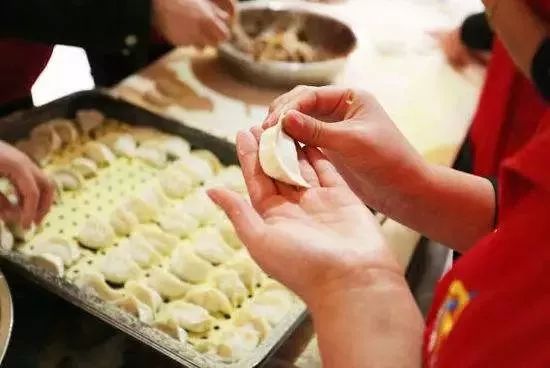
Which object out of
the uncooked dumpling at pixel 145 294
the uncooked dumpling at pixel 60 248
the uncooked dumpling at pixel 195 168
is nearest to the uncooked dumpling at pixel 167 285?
the uncooked dumpling at pixel 145 294

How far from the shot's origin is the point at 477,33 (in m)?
1.55

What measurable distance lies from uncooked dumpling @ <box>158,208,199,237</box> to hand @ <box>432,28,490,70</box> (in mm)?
769

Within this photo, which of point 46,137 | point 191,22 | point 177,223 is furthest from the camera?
point 191,22

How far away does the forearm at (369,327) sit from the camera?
58cm

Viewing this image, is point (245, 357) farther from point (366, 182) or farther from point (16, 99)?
point (16, 99)

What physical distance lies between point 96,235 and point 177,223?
4.9 inches

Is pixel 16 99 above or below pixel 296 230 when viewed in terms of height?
below

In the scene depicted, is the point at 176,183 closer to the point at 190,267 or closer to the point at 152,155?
the point at 152,155

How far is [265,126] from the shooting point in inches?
31.0

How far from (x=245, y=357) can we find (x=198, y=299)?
17 cm

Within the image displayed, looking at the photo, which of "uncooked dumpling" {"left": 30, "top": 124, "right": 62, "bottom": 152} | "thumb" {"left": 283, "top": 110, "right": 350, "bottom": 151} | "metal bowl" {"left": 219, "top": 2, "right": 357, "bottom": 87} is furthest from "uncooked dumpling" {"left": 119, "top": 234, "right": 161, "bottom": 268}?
"metal bowl" {"left": 219, "top": 2, "right": 357, "bottom": 87}

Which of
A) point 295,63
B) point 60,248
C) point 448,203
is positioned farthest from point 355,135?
point 295,63

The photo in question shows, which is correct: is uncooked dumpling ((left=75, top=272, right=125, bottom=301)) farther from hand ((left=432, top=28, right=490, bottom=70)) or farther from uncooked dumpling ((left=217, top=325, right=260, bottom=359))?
hand ((left=432, top=28, right=490, bottom=70))

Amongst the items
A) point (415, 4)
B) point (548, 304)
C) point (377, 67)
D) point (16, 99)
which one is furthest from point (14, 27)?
point (415, 4)
